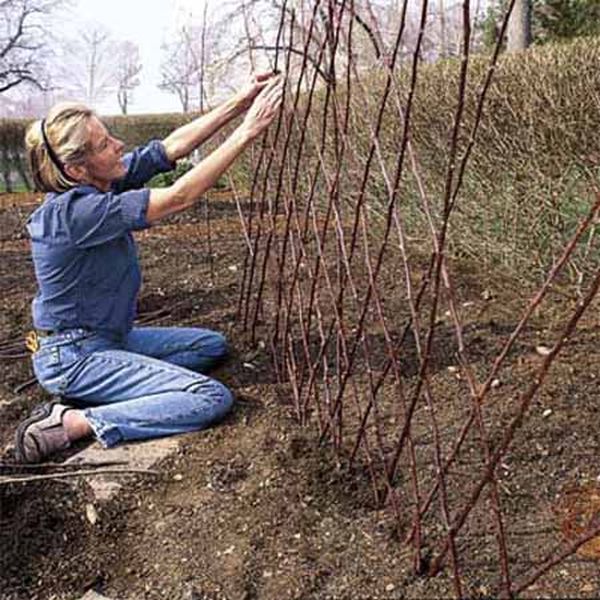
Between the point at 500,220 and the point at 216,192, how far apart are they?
23.1 ft

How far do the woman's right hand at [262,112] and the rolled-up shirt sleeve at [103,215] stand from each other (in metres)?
0.38

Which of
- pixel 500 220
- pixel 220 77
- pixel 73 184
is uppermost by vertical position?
pixel 220 77

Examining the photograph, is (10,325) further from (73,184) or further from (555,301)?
(555,301)

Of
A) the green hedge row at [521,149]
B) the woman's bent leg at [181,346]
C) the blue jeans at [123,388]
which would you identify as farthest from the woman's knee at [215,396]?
the green hedge row at [521,149]

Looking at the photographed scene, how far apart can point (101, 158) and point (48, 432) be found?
94 centimetres

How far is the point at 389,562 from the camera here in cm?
197

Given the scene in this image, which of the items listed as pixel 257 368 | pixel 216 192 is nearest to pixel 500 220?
pixel 257 368

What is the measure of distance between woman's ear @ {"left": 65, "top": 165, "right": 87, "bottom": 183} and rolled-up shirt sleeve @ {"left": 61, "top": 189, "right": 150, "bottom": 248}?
13cm

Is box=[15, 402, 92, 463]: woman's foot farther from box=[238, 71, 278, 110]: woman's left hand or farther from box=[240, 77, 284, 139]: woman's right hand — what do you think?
box=[238, 71, 278, 110]: woman's left hand

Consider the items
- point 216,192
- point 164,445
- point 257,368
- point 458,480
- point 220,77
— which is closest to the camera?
point 458,480

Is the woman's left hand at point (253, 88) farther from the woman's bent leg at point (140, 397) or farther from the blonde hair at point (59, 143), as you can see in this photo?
the woman's bent leg at point (140, 397)

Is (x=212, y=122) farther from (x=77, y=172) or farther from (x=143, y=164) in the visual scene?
(x=77, y=172)

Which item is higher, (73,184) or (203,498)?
(73,184)

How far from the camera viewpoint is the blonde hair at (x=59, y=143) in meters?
2.76
